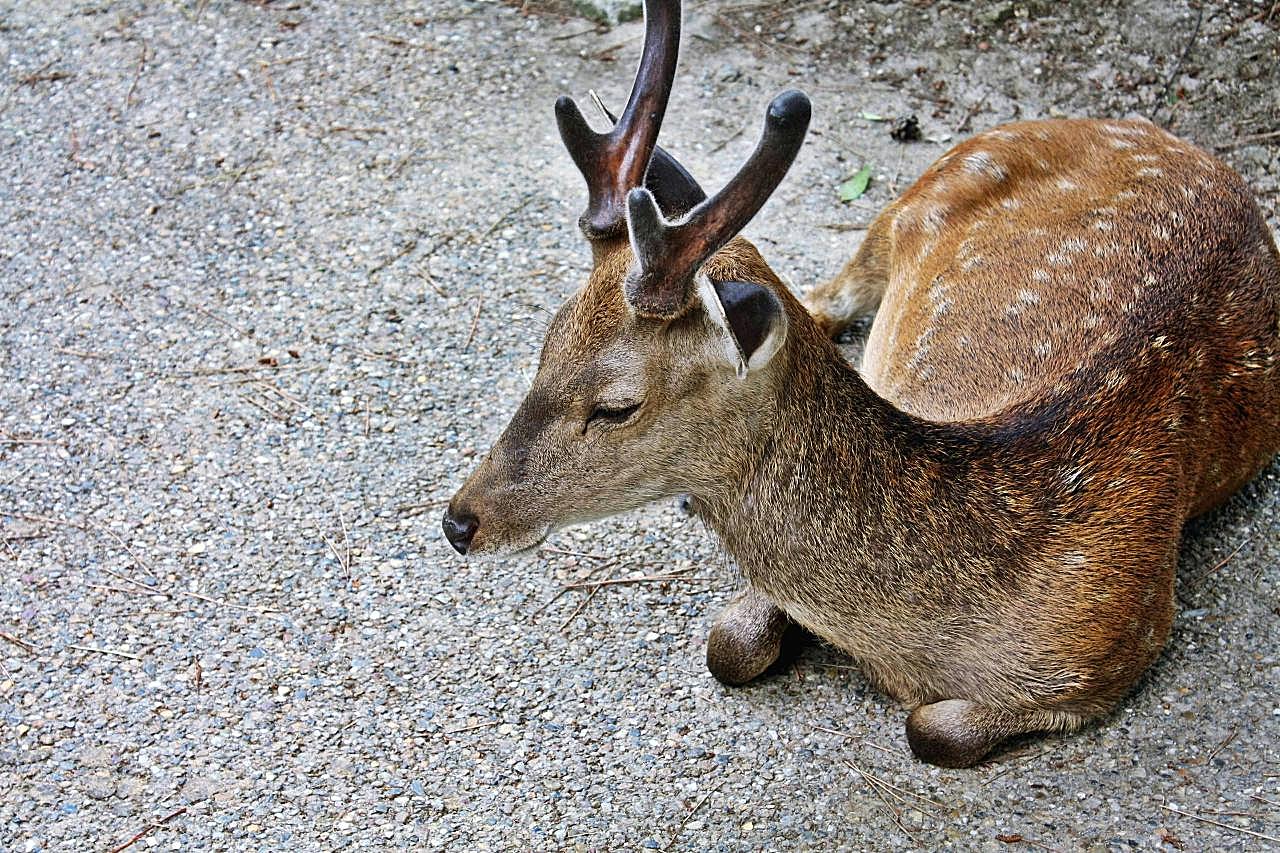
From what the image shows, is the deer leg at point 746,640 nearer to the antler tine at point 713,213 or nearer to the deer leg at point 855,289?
the antler tine at point 713,213

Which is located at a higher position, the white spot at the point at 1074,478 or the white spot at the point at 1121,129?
the white spot at the point at 1121,129

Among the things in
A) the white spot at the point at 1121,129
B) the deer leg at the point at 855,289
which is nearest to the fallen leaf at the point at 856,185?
the deer leg at the point at 855,289

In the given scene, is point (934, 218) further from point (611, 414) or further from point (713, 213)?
point (713, 213)

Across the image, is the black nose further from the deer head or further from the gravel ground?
the gravel ground

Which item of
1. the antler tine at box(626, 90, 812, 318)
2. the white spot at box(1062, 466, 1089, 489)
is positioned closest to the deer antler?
the antler tine at box(626, 90, 812, 318)

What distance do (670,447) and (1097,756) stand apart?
1470 millimetres

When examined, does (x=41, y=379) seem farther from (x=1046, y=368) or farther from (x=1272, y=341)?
(x=1272, y=341)

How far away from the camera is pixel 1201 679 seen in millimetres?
4059

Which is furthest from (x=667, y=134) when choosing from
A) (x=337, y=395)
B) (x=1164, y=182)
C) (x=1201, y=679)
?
(x=1201, y=679)

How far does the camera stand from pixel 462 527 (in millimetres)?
3670

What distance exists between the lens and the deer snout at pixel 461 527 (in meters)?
3.67

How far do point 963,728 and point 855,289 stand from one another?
7.40 ft

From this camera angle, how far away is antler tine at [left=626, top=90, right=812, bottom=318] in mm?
3066

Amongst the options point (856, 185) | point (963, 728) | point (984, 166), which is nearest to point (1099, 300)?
point (984, 166)
